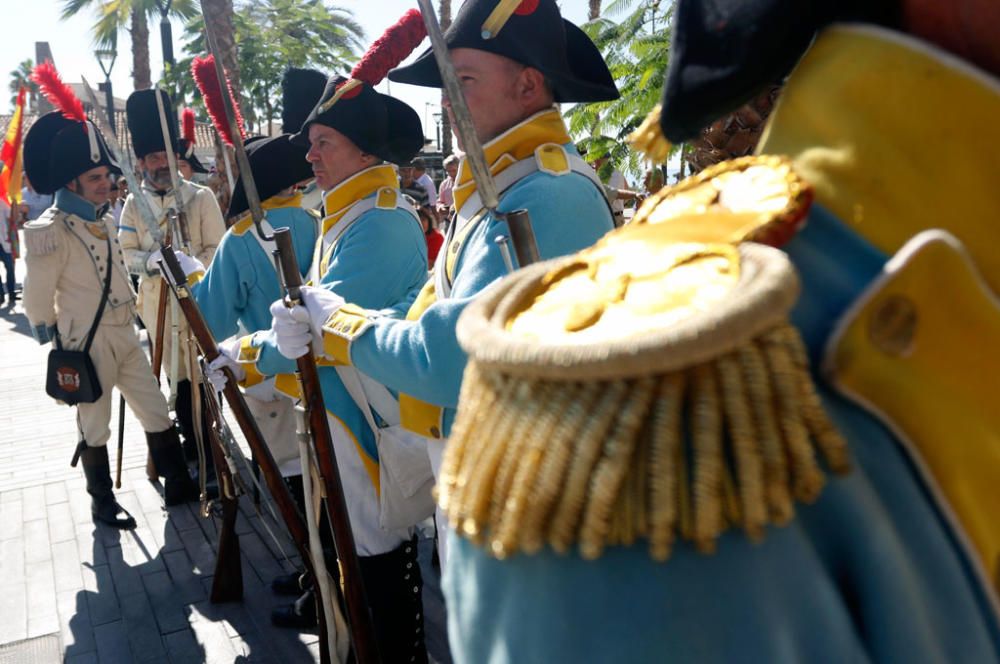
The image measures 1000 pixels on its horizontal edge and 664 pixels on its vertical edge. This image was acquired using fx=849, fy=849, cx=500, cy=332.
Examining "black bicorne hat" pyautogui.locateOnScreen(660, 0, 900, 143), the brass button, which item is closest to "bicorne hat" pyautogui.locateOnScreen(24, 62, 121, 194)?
"black bicorne hat" pyautogui.locateOnScreen(660, 0, 900, 143)

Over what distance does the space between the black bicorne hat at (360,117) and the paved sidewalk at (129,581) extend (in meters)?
1.61

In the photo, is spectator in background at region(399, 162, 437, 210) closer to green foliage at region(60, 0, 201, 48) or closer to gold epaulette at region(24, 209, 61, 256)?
gold epaulette at region(24, 209, 61, 256)

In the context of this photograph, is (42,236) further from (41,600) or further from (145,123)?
(41,600)

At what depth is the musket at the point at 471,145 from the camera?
1.61 metres

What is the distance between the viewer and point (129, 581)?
13.9 ft

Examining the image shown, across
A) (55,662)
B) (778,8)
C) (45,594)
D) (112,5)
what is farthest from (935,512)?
(112,5)

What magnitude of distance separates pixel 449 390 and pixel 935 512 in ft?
4.40

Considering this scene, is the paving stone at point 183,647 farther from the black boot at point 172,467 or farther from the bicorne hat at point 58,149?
the bicorne hat at point 58,149

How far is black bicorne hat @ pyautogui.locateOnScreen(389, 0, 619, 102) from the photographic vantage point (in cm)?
209

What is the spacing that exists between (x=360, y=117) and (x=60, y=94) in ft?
8.26

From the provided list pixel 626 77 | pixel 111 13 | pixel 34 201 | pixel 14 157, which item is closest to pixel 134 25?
pixel 111 13

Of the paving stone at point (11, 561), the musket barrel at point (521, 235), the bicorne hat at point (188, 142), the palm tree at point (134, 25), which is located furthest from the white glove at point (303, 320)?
the palm tree at point (134, 25)

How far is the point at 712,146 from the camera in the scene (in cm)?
203

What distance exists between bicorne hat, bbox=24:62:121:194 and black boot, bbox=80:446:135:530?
1.61 meters
